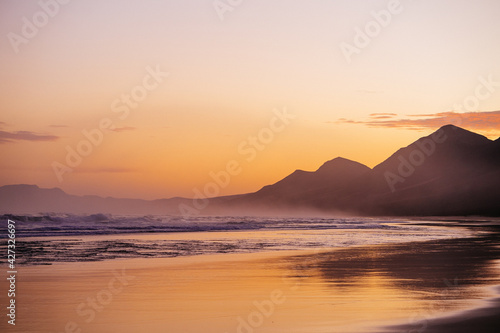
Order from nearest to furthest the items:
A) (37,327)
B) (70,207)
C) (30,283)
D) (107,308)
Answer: (37,327)
(107,308)
(30,283)
(70,207)

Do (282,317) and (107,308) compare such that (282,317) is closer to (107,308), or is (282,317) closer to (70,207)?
(107,308)

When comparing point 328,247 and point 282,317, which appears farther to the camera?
point 328,247

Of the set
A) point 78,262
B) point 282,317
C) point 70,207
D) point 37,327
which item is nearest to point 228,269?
point 78,262

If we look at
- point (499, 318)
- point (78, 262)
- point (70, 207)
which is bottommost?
point (499, 318)

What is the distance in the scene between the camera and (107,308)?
12641 mm

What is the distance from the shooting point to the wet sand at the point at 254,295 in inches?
439

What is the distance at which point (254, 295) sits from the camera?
1434 cm

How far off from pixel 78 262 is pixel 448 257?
581 inches

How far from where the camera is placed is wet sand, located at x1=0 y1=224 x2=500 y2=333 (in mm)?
11156

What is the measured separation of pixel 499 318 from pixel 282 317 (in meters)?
4.35

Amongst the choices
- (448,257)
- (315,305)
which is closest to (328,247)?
(448,257)

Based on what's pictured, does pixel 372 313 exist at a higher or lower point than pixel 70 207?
lower

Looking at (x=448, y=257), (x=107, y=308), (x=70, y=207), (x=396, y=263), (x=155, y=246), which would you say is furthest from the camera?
(x=70, y=207)

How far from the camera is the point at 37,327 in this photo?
10.9 meters
